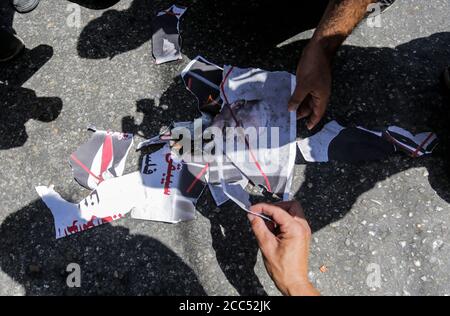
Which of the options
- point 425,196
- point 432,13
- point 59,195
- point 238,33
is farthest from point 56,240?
point 432,13

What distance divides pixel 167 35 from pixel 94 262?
3.74 feet

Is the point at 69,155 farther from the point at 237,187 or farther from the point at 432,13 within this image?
the point at 432,13

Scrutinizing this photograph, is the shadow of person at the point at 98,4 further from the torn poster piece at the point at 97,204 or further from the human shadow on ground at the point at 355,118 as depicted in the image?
the torn poster piece at the point at 97,204

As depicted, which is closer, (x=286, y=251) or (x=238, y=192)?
(x=286, y=251)

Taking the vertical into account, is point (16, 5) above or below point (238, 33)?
above

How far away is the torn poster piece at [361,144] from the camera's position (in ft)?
5.56

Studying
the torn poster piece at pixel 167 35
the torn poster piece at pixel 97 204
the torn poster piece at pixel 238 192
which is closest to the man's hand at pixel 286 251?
the torn poster piece at pixel 238 192

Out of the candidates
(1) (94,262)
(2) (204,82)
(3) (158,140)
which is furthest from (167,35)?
(1) (94,262)

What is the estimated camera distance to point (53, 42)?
6.77ft

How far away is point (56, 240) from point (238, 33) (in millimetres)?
1280

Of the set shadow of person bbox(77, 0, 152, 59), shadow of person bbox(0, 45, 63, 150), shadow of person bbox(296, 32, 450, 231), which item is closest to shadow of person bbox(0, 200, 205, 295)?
shadow of person bbox(0, 45, 63, 150)

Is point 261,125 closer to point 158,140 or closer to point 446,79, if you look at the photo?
point 158,140

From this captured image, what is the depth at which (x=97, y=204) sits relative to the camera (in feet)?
5.41

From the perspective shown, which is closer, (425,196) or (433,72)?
(425,196)
